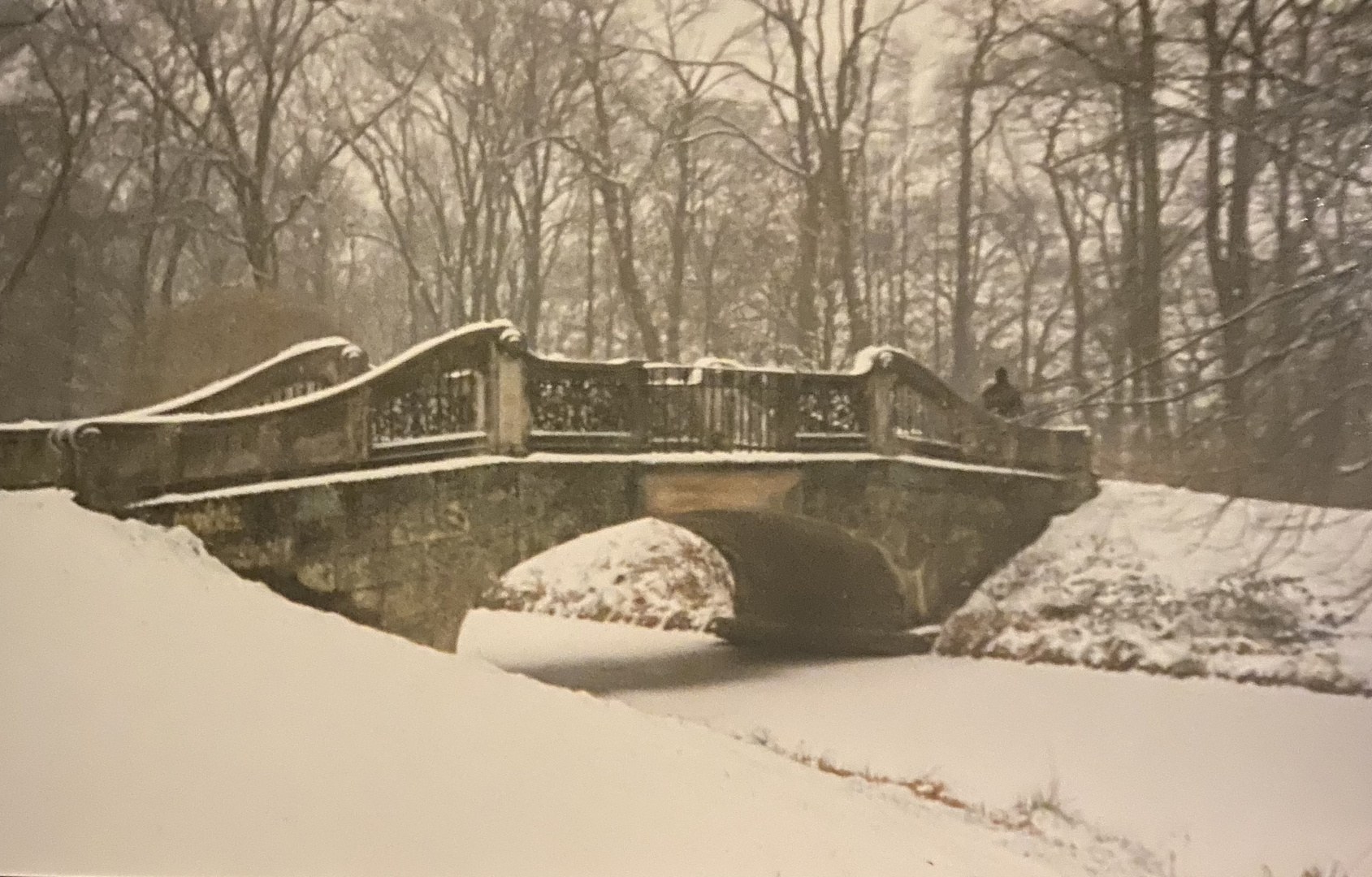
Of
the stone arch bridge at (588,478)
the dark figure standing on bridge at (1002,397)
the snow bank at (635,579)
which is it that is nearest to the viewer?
the stone arch bridge at (588,478)

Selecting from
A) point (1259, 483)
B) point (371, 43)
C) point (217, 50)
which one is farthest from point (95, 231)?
point (1259, 483)

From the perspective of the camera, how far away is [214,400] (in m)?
4.73

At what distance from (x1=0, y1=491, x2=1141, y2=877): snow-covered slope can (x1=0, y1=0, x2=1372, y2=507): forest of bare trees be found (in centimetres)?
81

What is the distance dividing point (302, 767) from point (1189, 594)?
3.95 m

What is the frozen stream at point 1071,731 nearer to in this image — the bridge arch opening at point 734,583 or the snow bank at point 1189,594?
the snow bank at point 1189,594

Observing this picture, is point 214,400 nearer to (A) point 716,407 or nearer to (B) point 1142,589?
(A) point 716,407

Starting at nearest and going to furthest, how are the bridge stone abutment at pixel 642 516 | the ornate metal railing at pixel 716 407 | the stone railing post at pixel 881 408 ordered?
1. the bridge stone abutment at pixel 642 516
2. the ornate metal railing at pixel 716 407
3. the stone railing post at pixel 881 408

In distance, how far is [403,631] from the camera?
16.7 feet

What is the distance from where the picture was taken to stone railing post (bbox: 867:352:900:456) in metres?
6.77

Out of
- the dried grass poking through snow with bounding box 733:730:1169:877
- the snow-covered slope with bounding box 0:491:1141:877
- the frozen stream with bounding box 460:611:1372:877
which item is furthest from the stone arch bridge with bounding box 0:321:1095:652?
the dried grass poking through snow with bounding box 733:730:1169:877

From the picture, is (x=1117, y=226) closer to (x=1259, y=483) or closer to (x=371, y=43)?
(x=1259, y=483)

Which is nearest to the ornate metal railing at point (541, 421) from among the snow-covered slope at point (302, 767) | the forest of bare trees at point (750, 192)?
the forest of bare trees at point (750, 192)

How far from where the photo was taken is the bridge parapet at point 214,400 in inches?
150

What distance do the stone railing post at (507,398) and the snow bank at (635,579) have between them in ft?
7.44
